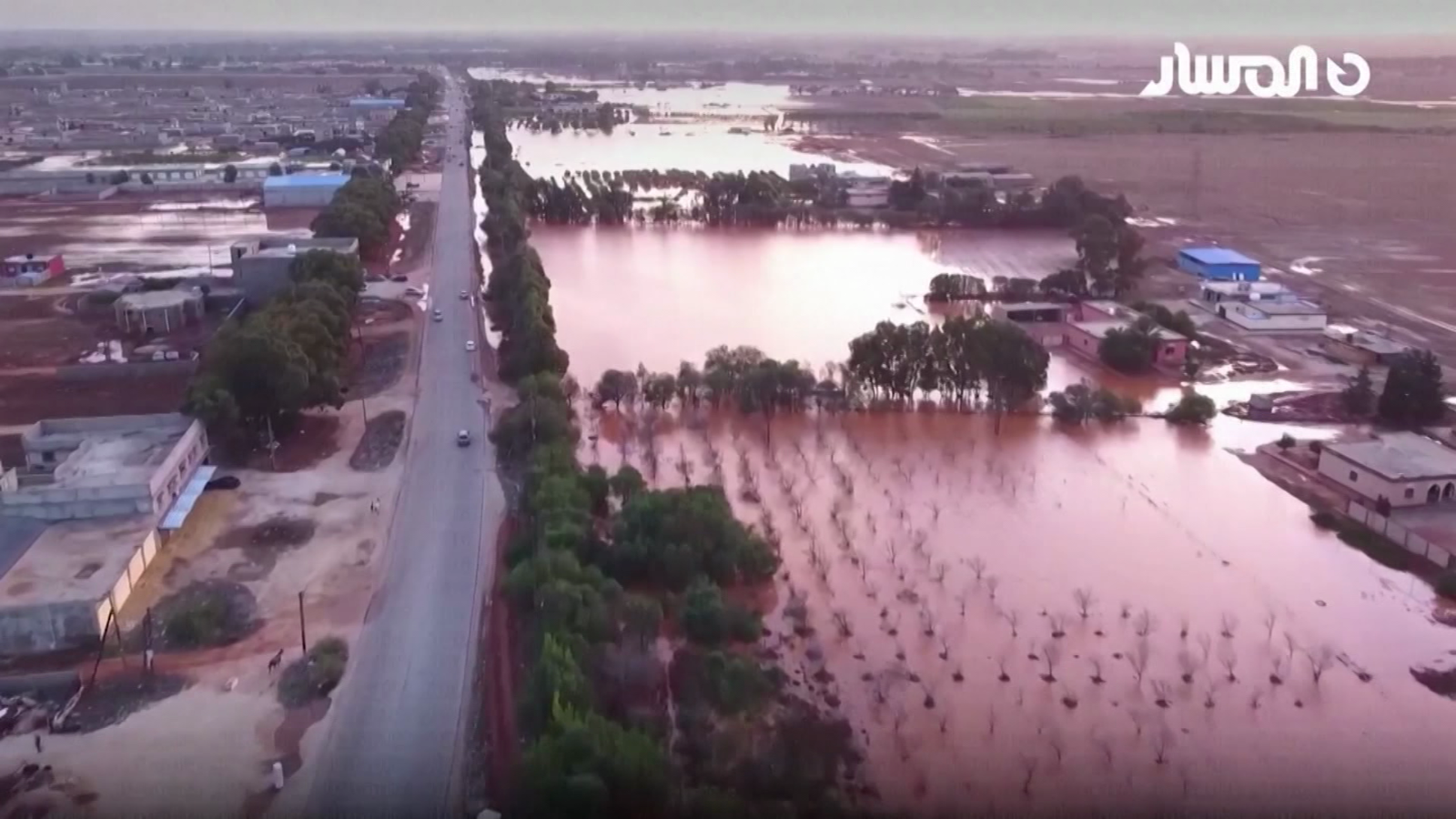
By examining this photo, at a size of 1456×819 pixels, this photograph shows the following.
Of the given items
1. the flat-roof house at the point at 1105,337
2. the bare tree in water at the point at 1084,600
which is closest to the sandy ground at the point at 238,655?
the bare tree in water at the point at 1084,600

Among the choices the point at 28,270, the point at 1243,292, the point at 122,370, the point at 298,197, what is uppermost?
the point at 298,197

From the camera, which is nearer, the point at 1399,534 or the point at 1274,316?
the point at 1399,534

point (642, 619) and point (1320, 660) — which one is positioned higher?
point (642, 619)

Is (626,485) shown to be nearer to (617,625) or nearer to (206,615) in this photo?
(617,625)

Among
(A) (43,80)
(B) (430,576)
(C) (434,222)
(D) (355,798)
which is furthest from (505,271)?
(A) (43,80)

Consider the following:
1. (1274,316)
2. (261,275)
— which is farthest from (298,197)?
(1274,316)

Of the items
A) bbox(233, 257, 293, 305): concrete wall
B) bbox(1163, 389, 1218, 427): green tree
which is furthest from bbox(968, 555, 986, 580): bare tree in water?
bbox(233, 257, 293, 305): concrete wall

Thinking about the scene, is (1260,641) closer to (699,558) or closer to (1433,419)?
(699,558)
